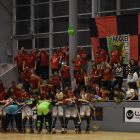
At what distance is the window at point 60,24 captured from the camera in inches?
990

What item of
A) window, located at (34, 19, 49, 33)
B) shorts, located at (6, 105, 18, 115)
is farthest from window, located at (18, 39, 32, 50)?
shorts, located at (6, 105, 18, 115)

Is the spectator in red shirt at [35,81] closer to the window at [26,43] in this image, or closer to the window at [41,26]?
the window at [41,26]

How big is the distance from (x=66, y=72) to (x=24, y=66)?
363 centimetres

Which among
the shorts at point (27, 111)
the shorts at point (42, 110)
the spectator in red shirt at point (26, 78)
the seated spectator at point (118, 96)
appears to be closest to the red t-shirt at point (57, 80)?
the spectator in red shirt at point (26, 78)

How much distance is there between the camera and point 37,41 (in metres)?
→ 26.3

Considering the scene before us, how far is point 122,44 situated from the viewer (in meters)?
19.4

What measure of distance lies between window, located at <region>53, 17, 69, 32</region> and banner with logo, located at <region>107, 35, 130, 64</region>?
605cm

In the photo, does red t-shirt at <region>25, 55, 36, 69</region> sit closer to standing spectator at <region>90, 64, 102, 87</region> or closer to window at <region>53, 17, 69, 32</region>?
window at <region>53, 17, 69, 32</region>

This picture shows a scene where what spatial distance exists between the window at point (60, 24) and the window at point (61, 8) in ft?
1.32

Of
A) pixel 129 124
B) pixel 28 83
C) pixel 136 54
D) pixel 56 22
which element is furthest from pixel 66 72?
pixel 56 22

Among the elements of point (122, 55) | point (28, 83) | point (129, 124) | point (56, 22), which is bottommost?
point (129, 124)

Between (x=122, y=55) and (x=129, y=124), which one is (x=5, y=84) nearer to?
(x=122, y=55)

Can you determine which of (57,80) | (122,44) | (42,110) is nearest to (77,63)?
(57,80)

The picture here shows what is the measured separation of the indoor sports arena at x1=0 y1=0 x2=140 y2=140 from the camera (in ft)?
52.5
